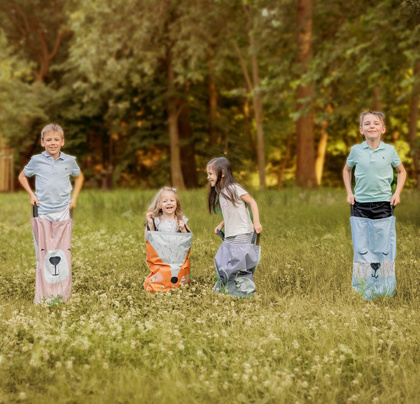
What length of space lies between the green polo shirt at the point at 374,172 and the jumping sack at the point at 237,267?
1.25 meters

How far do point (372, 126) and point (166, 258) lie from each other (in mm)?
2730

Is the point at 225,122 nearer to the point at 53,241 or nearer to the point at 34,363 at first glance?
the point at 53,241

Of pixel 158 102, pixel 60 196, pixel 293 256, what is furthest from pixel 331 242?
pixel 158 102

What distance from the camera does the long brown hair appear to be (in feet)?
19.9

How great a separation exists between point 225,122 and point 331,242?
21.5 m

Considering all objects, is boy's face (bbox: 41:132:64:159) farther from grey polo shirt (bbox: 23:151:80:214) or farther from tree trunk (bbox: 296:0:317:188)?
tree trunk (bbox: 296:0:317:188)

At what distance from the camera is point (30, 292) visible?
262 inches

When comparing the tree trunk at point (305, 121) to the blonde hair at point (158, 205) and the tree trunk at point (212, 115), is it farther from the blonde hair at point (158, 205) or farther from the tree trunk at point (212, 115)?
the blonde hair at point (158, 205)

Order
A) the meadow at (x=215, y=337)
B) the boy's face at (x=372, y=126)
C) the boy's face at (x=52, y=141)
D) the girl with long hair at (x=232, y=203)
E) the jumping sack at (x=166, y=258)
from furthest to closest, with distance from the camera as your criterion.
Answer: the jumping sack at (x=166, y=258), the girl with long hair at (x=232, y=203), the boy's face at (x=52, y=141), the boy's face at (x=372, y=126), the meadow at (x=215, y=337)

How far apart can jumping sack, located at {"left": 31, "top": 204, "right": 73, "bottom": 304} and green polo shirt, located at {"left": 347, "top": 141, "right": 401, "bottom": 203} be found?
3.24 m

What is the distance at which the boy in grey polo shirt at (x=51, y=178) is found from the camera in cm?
595

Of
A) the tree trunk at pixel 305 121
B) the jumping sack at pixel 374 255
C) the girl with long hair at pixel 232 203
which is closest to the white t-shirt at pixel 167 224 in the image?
the girl with long hair at pixel 232 203

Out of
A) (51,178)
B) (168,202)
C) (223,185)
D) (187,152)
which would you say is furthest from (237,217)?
(187,152)

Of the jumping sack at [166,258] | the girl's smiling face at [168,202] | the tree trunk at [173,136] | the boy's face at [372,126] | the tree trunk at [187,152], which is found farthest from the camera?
the tree trunk at [187,152]
